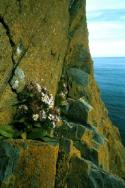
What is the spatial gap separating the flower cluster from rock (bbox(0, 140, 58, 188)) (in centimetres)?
168

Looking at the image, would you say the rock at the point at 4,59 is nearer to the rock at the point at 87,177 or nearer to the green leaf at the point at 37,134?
the green leaf at the point at 37,134

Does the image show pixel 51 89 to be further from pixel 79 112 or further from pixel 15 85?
pixel 15 85

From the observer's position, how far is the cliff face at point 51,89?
32.8 ft

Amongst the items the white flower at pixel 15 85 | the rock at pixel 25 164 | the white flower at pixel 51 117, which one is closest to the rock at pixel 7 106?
the white flower at pixel 15 85

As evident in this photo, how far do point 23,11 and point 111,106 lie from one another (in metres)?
62.5

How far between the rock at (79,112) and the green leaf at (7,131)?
18.4 ft

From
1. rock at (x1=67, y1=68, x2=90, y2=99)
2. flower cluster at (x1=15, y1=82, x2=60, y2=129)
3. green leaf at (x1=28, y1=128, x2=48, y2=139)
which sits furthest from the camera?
rock at (x1=67, y1=68, x2=90, y2=99)

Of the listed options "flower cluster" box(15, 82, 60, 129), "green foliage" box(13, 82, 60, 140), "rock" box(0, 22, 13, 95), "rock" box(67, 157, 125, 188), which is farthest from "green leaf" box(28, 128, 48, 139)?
"rock" box(0, 22, 13, 95)

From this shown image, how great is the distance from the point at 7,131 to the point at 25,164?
5.42 feet

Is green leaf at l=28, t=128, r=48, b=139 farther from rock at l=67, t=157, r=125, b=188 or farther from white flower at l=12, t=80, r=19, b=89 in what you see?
white flower at l=12, t=80, r=19, b=89

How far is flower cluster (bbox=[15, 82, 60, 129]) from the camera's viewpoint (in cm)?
1190

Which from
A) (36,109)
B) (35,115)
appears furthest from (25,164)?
(36,109)

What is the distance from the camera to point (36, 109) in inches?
472

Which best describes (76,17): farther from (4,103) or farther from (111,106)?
(111,106)
